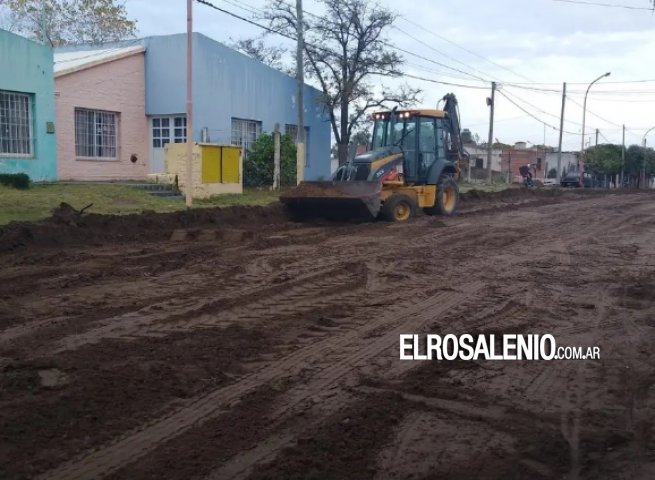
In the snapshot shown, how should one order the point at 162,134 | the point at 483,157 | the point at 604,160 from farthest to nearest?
the point at 483,157 < the point at 604,160 < the point at 162,134

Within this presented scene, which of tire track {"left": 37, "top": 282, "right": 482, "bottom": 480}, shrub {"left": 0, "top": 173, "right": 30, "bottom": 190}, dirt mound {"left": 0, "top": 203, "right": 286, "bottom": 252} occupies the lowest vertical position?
tire track {"left": 37, "top": 282, "right": 482, "bottom": 480}

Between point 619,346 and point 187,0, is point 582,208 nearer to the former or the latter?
point 187,0

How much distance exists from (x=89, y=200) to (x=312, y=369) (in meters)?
12.3

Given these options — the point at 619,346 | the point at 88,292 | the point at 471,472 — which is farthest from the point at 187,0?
the point at 471,472

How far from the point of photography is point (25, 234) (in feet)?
41.5

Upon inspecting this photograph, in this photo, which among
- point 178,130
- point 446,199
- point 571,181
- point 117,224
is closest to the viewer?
point 117,224

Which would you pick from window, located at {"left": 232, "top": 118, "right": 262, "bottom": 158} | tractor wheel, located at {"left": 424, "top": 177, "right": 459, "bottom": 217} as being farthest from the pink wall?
tractor wheel, located at {"left": 424, "top": 177, "right": 459, "bottom": 217}

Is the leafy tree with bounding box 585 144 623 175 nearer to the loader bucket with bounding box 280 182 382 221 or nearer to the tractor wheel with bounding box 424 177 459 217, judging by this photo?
the tractor wheel with bounding box 424 177 459 217

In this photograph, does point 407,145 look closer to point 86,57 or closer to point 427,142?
point 427,142

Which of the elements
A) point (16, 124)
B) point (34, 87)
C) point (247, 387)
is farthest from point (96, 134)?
point (247, 387)

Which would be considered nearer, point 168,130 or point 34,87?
point 34,87

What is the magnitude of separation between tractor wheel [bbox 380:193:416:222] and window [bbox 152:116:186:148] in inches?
444

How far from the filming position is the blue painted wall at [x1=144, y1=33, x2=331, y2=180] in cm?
2573

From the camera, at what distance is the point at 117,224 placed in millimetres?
14664
